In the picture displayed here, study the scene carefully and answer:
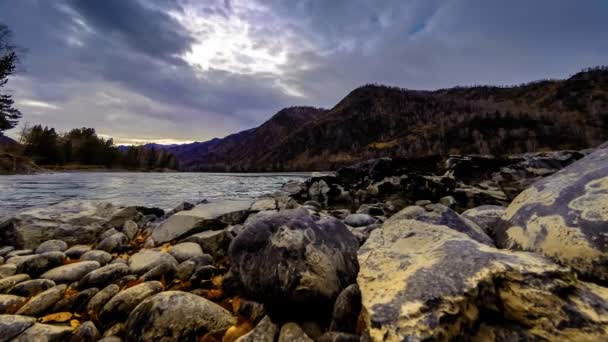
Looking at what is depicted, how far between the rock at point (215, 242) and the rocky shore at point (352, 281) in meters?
A: 0.02

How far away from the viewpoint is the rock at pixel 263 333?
222 cm

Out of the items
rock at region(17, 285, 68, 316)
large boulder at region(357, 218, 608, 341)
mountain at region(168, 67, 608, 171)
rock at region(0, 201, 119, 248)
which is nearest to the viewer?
large boulder at region(357, 218, 608, 341)

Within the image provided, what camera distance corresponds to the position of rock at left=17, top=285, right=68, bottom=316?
2873mm

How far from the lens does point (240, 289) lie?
9.88 ft

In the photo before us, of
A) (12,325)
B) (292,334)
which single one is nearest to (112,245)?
(12,325)

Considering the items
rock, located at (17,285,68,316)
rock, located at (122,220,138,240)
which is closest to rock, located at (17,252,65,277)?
rock, located at (17,285,68,316)

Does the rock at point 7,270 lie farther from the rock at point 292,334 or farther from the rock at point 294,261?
the rock at point 292,334

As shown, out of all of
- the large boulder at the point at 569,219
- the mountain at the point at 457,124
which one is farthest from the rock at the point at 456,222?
the mountain at the point at 457,124

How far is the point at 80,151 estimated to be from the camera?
244ft

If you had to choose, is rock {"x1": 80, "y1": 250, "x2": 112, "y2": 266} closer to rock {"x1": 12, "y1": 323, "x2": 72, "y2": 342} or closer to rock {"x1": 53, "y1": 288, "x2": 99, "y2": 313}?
rock {"x1": 53, "y1": 288, "x2": 99, "y2": 313}

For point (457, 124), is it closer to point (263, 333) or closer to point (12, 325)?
point (263, 333)

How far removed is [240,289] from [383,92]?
A: 187722 millimetres

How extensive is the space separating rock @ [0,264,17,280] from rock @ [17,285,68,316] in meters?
1.18

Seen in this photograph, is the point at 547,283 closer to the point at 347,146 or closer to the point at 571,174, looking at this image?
the point at 571,174
